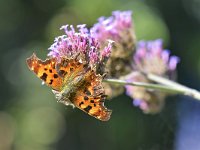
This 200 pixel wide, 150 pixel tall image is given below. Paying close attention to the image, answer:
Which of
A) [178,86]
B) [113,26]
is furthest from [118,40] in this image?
[178,86]

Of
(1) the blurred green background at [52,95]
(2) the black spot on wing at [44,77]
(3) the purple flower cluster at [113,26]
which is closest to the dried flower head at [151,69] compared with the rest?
(3) the purple flower cluster at [113,26]

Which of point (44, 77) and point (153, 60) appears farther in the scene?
point (153, 60)

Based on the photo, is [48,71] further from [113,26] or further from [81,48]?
[113,26]

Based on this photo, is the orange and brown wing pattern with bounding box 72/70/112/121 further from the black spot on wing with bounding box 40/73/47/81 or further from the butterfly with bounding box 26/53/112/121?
the black spot on wing with bounding box 40/73/47/81

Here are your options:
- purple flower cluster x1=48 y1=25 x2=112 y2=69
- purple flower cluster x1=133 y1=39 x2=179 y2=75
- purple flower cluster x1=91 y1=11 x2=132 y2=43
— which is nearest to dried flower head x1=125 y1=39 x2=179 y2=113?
purple flower cluster x1=133 y1=39 x2=179 y2=75

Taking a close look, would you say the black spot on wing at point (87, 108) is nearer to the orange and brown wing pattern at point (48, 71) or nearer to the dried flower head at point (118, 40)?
the orange and brown wing pattern at point (48, 71)
